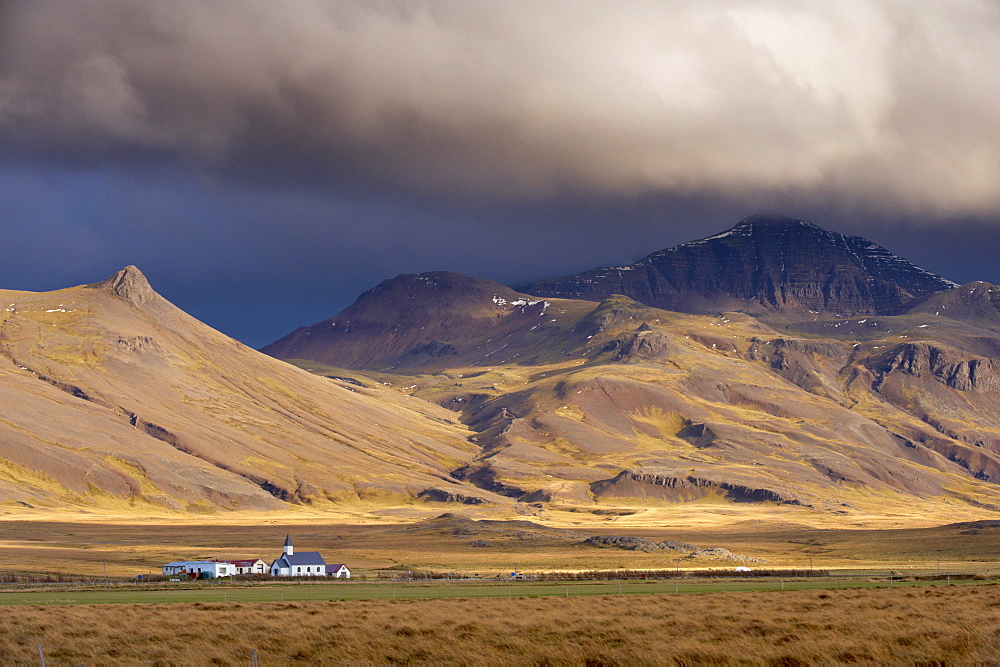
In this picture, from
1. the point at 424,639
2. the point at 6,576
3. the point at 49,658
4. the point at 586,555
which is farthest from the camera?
the point at 586,555

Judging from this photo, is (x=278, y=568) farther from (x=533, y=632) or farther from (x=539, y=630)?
(x=533, y=632)

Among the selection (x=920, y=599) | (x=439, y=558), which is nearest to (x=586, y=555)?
(x=439, y=558)

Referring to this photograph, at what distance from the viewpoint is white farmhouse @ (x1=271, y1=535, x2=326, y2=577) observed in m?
128

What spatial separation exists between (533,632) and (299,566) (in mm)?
92711

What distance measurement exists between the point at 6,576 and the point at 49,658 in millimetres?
87308

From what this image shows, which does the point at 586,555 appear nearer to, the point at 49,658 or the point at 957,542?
the point at 957,542

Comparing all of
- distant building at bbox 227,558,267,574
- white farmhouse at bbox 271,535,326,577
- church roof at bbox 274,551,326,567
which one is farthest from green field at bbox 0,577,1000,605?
distant building at bbox 227,558,267,574

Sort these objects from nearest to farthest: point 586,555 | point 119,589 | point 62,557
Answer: point 119,589, point 62,557, point 586,555

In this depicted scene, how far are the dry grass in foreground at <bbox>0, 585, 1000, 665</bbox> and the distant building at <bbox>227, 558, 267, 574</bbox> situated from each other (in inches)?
2980

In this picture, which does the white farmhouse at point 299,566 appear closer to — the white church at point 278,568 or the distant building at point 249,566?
the white church at point 278,568

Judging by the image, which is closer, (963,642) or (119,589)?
(963,642)

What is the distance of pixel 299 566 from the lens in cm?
12888

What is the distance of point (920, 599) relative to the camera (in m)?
57.3

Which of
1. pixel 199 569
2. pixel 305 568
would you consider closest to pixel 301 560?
pixel 305 568
